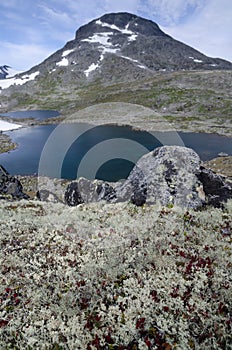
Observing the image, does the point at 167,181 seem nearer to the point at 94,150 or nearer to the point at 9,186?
the point at 9,186

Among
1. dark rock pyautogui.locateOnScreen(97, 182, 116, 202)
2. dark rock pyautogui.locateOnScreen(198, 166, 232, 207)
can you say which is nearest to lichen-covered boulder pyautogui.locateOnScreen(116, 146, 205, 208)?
dark rock pyautogui.locateOnScreen(198, 166, 232, 207)

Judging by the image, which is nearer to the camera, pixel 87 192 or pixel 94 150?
pixel 87 192

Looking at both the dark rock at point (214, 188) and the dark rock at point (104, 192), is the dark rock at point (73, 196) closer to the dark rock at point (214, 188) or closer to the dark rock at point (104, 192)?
the dark rock at point (104, 192)

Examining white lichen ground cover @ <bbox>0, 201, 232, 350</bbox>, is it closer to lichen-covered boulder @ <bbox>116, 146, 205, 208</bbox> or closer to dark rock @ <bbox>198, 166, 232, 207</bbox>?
dark rock @ <bbox>198, 166, 232, 207</bbox>

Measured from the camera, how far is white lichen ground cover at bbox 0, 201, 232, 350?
558cm

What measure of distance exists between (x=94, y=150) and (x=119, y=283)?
238ft

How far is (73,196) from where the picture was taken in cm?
2009

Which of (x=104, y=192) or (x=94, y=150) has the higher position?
(x=104, y=192)

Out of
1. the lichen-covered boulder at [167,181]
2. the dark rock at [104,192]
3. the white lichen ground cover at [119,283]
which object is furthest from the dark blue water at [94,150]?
the white lichen ground cover at [119,283]

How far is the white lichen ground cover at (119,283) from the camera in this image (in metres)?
5.58

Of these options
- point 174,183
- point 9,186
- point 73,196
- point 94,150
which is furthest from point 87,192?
point 94,150

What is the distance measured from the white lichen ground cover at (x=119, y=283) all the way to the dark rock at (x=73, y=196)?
8.81 m

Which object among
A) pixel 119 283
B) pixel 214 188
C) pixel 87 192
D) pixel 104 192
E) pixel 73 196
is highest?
pixel 214 188

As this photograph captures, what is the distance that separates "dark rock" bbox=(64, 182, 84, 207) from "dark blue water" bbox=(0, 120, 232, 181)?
118 ft
